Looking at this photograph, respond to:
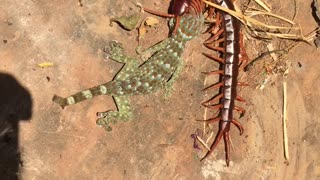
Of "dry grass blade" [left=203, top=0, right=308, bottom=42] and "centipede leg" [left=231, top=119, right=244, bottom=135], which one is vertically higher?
"dry grass blade" [left=203, top=0, right=308, bottom=42]

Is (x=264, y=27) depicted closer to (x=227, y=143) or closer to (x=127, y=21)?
(x=227, y=143)

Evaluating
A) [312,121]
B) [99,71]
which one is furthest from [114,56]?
[312,121]

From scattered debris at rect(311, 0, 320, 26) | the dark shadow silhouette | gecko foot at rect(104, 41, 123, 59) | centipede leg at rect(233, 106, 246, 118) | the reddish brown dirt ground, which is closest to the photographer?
the dark shadow silhouette

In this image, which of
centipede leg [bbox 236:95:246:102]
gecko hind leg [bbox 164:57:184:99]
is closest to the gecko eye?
gecko hind leg [bbox 164:57:184:99]

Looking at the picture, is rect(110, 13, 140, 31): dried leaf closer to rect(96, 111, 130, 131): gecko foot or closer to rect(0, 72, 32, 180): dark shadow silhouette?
rect(96, 111, 130, 131): gecko foot

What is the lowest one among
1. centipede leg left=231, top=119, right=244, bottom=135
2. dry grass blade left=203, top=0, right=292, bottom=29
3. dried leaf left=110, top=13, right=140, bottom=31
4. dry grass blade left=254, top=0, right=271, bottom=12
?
centipede leg left=231, top=119, right=244, bottom=135

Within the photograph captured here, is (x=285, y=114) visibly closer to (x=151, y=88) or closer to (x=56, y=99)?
(x=151, y=88)

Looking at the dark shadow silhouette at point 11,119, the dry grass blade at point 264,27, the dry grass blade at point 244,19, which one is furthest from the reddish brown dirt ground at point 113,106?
the dry grass blade at point 244,19

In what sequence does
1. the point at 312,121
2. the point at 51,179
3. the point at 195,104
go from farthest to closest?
the point at 312,121 → the point at 195,104 → the point at 51,179

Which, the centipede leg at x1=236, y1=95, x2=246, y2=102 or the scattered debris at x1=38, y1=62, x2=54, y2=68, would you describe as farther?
the centipede leg at x1=236, y1=95, x2=246, y2=102
